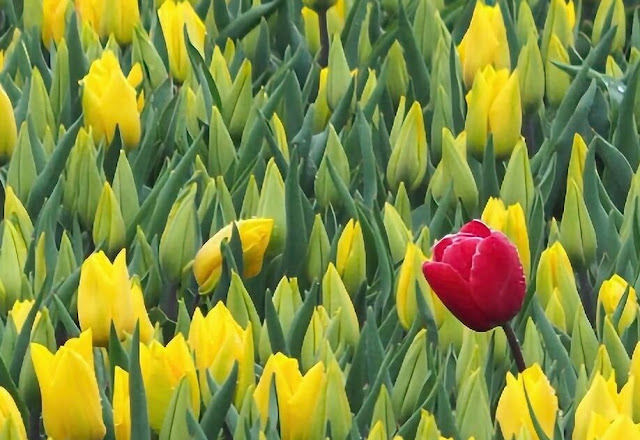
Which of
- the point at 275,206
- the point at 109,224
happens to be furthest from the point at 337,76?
the point at 109,224

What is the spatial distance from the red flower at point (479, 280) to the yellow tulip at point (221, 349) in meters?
0.20

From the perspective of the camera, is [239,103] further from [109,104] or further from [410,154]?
[410,154]

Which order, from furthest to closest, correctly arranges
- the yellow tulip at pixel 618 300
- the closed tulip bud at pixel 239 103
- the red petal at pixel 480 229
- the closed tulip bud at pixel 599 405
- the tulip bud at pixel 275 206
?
the closed tulip bud at pixel 239 103
the tulip bud at pixel 275 206
the yellow tulip at pixel 618 300
the red petal at pixel 480 229
the closed tulip bud at pixel 599 405

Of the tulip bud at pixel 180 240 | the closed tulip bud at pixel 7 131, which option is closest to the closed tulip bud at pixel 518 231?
the tulip bud at pixel 180 240

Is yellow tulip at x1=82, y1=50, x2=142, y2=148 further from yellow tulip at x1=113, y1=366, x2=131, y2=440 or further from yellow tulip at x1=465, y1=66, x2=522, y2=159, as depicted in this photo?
yellow tulip at x1=113, y1=366, x2=131, y2=440

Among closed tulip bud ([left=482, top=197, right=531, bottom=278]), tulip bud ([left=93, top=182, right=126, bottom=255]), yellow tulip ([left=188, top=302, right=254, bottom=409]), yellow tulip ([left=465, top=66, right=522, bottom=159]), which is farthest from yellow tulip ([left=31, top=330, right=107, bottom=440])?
yellow tulip ([left=465, top=66, right=522, bottom=159])

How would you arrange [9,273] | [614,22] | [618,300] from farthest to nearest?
[614,22] < [9,273] < [618,300]

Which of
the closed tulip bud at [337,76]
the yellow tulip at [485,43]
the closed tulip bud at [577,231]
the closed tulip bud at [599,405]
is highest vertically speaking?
the yellow tulip at [485,43]

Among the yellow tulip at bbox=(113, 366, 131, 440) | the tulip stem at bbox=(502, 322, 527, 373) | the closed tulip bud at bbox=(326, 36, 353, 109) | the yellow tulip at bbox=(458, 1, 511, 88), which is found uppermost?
the yellow tulip at bbox=(458, 1, 511, 88)

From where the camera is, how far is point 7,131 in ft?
6.73

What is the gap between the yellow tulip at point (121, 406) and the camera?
141 cm

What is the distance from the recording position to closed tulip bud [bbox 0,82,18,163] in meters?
2.04

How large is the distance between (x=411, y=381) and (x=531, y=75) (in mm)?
816

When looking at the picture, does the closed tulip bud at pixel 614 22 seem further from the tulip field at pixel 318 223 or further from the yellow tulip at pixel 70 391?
the yellow tulip at pixel 70 391
